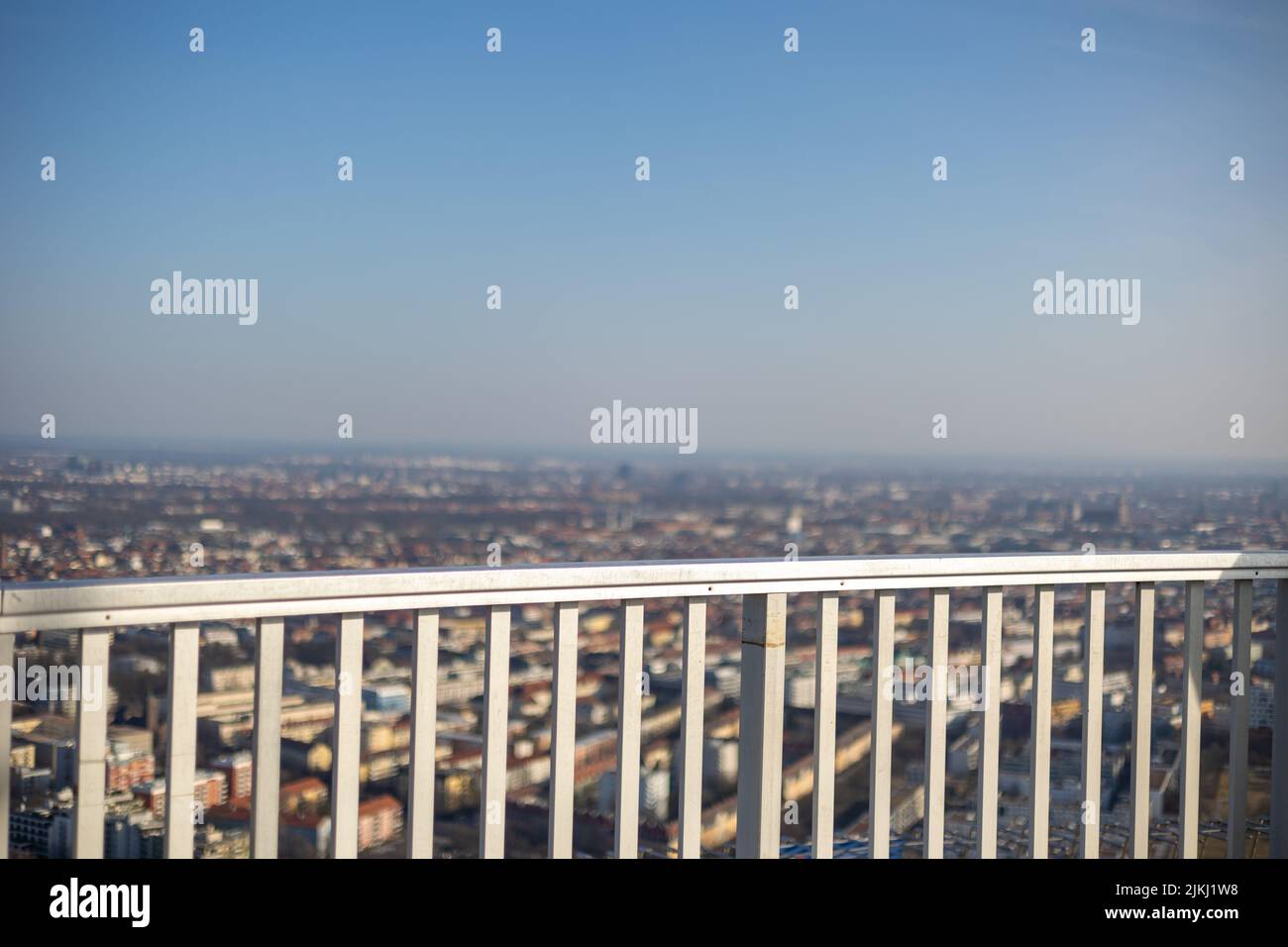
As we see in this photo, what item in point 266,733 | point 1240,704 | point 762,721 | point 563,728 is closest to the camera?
point 266,733

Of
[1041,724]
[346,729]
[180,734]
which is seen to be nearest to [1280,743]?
[1041,724]

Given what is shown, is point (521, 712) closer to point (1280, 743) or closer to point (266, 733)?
point (266, 733)

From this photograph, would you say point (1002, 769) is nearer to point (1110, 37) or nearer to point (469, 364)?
point (1110, 37)

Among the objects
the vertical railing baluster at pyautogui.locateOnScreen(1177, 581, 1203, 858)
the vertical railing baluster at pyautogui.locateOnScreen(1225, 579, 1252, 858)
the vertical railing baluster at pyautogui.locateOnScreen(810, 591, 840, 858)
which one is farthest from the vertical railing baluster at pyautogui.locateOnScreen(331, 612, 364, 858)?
the vertical railing baluster at pyautogui.locateOnScreen(1225, 579, 1252, 858)

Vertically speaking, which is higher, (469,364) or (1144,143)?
(1144,143)
